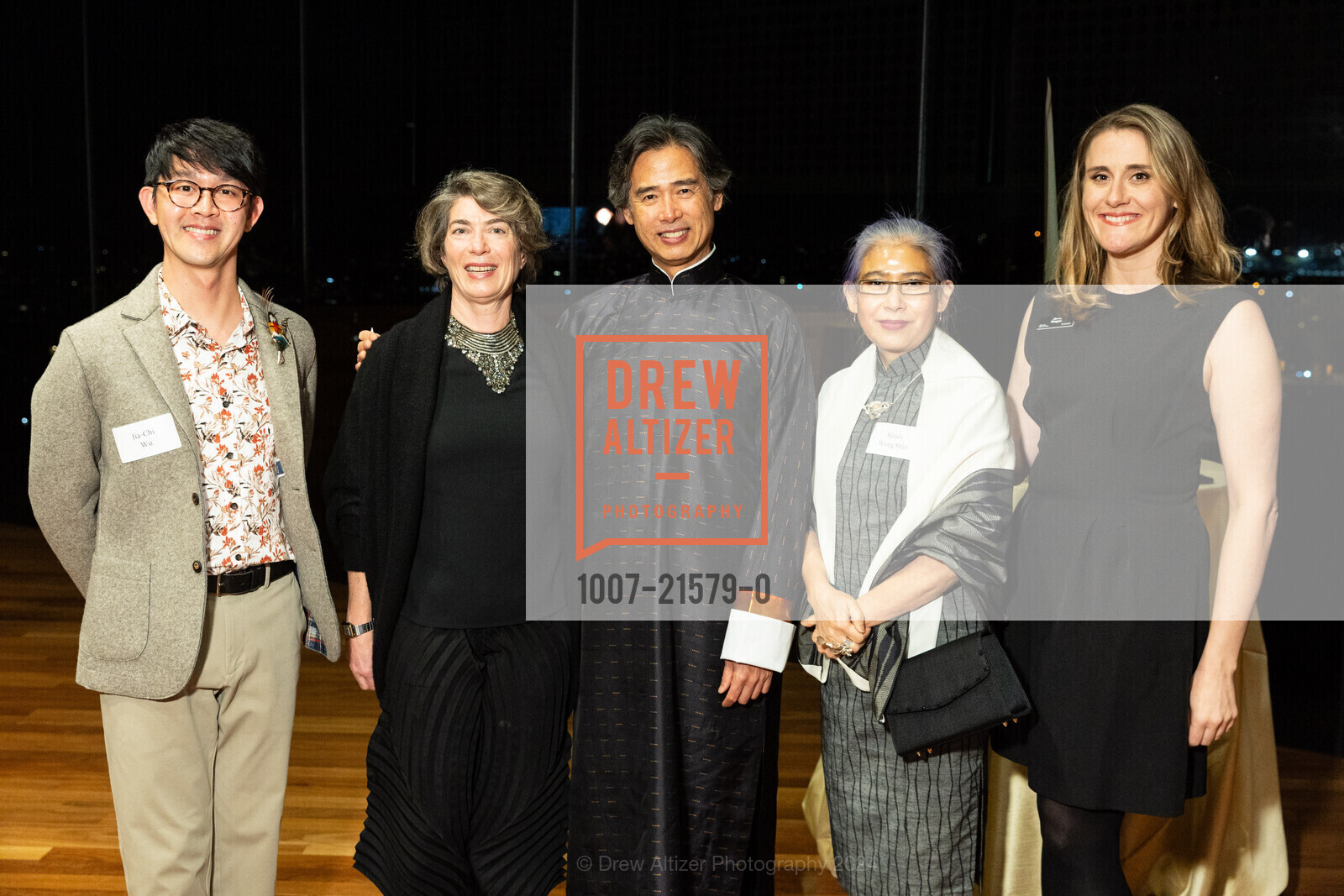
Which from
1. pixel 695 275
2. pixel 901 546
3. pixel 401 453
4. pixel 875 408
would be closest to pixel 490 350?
pixel 401 453

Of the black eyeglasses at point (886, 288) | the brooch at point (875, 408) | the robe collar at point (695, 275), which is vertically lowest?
the brooch at point (875, 408)

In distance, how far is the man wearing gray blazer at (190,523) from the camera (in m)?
1.88

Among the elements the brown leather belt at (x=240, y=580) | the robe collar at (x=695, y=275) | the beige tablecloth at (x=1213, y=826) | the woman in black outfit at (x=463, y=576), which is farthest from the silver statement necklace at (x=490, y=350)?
the beige tablecloth at (x=1213, y=826)

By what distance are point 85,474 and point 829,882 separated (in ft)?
6.84

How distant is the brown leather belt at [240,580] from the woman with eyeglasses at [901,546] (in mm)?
1080

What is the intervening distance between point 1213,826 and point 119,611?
2421 millimetres

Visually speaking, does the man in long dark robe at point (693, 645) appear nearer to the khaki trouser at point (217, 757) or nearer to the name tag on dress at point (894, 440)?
the name tag on dress at point (894, 440)

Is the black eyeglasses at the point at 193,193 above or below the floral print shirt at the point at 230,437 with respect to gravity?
above

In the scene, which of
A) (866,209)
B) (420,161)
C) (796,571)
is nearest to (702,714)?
(796,571)

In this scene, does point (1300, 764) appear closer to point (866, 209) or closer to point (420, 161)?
point (866, 209)

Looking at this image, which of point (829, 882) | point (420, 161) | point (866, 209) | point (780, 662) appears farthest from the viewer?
point (420, 161)

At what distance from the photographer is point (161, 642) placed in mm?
1874

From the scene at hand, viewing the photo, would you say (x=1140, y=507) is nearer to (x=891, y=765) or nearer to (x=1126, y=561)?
(x=1126, y=561)

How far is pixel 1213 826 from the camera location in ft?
7.82
